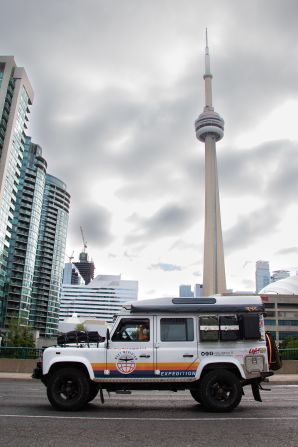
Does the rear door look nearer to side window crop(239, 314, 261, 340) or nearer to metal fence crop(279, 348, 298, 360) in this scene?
side window crop(239, 314, 261, 340)

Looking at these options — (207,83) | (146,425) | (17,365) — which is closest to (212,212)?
(207,83)

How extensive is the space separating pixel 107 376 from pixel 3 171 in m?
108

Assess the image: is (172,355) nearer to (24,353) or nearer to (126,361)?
(126,361)

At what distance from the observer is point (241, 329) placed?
10.5m

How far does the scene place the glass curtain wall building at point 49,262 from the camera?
17238 centimetres

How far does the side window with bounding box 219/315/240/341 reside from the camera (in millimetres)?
10453

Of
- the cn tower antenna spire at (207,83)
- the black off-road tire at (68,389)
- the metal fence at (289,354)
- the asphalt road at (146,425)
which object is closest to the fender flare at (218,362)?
the asphalt road at (146,425)

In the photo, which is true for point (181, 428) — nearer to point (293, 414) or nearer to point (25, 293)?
point (293, 414)

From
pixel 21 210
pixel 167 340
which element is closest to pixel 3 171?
pixel 21 210

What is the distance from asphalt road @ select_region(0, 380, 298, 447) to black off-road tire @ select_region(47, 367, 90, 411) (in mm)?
250

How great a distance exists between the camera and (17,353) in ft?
80.5

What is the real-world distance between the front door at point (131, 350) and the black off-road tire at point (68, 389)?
0.63m

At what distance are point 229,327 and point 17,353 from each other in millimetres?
17536

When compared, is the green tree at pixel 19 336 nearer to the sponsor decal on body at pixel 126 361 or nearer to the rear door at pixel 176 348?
the sponsor decal on body at pixel 126 361
